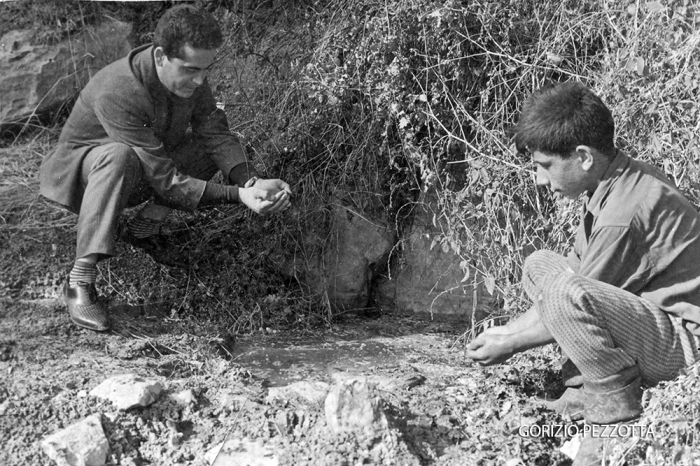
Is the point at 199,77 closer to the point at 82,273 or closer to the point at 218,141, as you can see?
the point at 218,141

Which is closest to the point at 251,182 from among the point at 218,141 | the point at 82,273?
the point at 218,141

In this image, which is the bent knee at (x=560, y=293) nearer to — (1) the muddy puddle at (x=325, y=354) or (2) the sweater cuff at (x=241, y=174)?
(1) the muddy puddle at (x=325, y=354)

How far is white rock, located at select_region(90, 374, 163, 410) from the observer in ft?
10.5

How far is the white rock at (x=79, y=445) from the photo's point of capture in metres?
2.97

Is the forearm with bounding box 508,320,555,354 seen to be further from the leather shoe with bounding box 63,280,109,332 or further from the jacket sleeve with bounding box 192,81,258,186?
the leather shoe with bounding box 63,280,109,332

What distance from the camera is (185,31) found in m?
3.79

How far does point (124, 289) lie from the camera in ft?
14.7

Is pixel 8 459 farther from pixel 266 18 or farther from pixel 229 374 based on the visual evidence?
pixel 266 18

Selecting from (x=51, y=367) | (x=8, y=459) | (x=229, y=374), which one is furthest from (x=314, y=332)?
(x=8, y=459)

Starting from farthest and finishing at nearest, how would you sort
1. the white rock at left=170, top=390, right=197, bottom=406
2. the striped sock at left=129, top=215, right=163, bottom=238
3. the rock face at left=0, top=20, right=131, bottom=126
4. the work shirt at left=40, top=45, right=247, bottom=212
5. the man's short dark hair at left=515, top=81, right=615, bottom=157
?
the rock face at left=0, top=20, right=131, bottom=126 < the striped sock at left=129, top=215, right=163, bottom=238 < the work shirt at left=40, top=45, right=247, bottom=212 < the white rock at left=170, top=390, right=197, bottom=406 < the man's short dark hair at left=515, top=81, right=615, bottom=157

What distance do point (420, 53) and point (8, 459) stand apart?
9.49 ft

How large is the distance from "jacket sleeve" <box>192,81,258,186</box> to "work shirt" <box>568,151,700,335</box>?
6.68 feet

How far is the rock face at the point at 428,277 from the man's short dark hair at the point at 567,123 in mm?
1909

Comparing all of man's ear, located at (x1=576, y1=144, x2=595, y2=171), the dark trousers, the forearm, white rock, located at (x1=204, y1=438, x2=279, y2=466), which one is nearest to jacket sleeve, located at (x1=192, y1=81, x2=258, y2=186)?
the dark trousers
